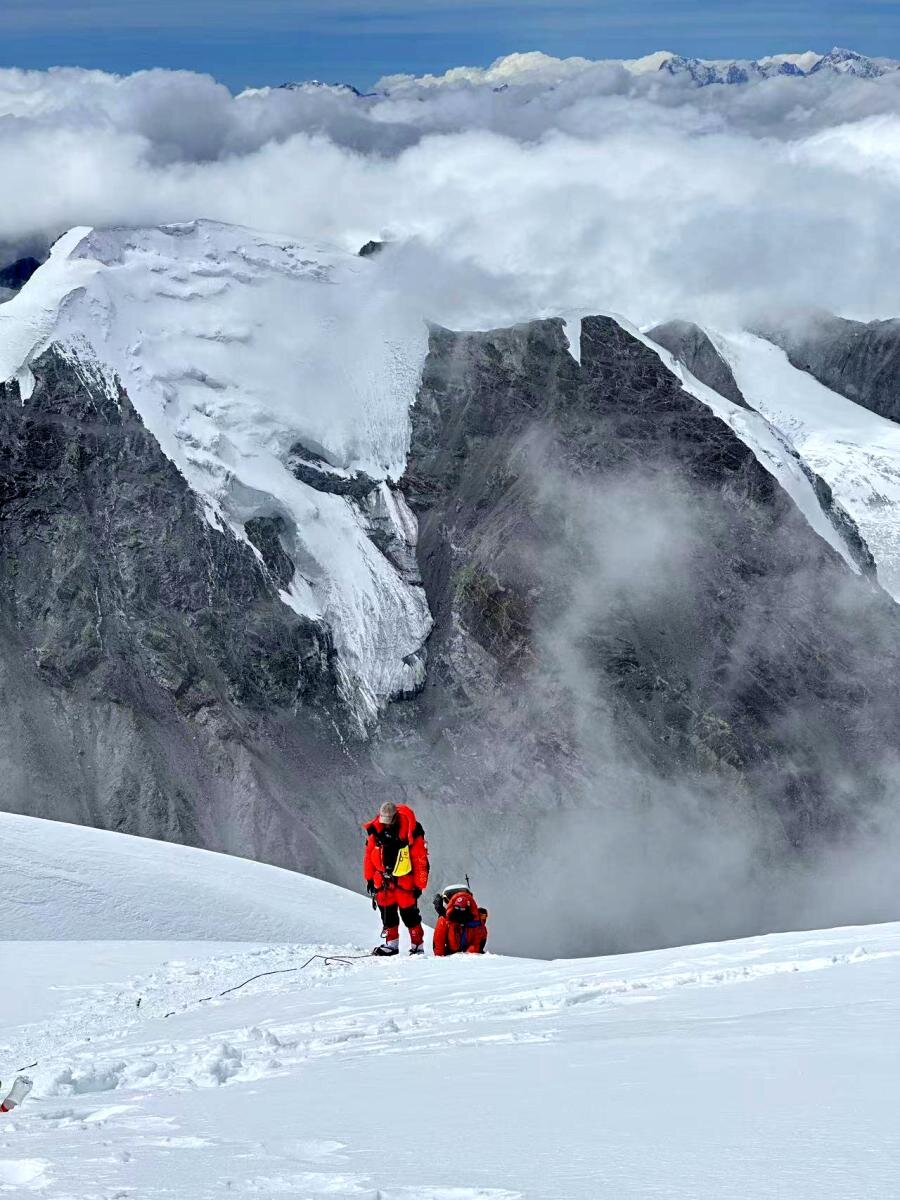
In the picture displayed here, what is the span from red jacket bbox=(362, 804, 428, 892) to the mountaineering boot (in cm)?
1242

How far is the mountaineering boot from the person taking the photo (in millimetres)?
9186

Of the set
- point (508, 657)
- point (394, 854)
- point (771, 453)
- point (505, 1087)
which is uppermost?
point (505, 1087)

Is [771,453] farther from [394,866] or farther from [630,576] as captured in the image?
[394,866]

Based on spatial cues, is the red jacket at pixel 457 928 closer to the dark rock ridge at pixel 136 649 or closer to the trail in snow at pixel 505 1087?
the trail in snow at pixel 505 1087

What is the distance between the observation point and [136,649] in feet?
375

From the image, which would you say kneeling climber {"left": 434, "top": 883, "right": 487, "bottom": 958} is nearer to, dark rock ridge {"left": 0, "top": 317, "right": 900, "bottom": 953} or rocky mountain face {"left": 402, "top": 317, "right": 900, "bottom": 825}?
dark rock ridge {"left": 0, "top": 317, "right": 900, "bottom": 953}

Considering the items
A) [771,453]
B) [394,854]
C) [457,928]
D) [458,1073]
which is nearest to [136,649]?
[771,453]

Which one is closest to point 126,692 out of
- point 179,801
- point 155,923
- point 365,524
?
point 179,801

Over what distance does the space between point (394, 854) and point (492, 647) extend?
364 feet

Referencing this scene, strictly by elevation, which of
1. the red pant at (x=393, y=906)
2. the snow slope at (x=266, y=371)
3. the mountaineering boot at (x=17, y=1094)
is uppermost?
the mountaineering boot at (x=17, y=1094)

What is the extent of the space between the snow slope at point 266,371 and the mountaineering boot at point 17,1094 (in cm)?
11484

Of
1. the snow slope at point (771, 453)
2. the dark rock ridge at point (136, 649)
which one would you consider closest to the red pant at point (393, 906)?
the dark rock ridge at point (136, 649)

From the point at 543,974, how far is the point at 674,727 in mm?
116523

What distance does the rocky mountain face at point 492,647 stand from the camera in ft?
364
